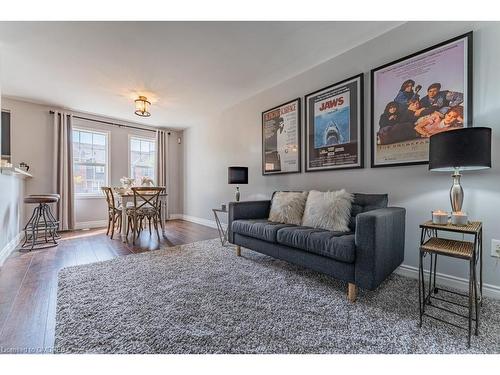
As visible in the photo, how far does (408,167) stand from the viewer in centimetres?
200

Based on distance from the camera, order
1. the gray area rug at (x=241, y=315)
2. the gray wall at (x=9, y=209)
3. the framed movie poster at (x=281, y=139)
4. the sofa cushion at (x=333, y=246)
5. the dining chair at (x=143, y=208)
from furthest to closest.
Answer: the dining chair at (x=143, y=208) → the framed movie poster at (x=281, y=139) → the gray wall at (x=9, y=209) → the sofa cushion at (x=333, y=246) → the gray area rug at (x=241, y=315)

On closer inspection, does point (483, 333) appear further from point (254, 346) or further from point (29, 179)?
point (29, 179)

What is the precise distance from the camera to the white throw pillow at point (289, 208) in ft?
7.74

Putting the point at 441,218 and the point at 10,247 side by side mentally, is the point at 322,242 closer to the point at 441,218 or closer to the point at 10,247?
the point at 441,218

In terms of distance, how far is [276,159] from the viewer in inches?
127

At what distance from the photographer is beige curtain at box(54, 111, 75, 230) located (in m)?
4.04

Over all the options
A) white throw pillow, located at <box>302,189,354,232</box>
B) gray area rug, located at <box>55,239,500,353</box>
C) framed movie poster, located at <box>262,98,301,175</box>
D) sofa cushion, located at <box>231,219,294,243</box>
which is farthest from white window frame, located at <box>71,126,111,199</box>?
white throw pillow, located at <box>302,189,354,232</box>

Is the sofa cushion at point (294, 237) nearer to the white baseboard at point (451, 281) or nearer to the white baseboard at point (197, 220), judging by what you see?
the white baseboard at point (451, 281)

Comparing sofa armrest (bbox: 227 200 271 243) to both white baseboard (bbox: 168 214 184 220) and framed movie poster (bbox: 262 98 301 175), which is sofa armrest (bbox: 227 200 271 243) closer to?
framed movie poster (bbox: 262 98 301 175)

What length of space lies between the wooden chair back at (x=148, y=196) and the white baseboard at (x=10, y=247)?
1462mm

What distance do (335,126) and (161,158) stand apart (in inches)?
172

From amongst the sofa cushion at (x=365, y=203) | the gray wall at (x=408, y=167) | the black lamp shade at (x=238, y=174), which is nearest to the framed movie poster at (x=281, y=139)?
the gray wall at (x=408, y=167)
